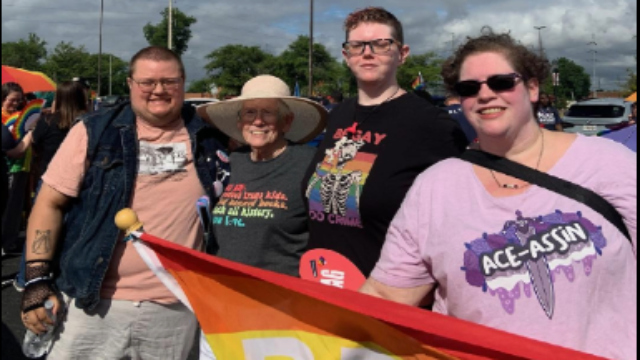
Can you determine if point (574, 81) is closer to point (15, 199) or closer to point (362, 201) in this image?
point (15, 199)

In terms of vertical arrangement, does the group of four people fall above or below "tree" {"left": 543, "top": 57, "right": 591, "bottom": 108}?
below

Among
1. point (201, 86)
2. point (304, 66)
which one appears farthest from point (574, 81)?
point (201, 86)

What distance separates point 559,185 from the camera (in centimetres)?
171

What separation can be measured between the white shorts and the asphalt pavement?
1.72 m

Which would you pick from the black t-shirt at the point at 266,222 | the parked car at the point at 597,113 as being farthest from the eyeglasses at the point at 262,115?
the parked car at the point at 597,113

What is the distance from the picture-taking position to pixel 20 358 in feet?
14.1

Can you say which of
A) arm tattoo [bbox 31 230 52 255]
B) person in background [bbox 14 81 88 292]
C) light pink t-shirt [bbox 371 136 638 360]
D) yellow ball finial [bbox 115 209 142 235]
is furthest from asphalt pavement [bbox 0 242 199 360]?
light pink t-shirt [bbox 371 136 638 360]

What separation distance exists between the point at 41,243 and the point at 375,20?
5.37ft

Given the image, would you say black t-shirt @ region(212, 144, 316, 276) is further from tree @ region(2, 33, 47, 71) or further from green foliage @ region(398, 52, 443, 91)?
tree @ region(2, 33, 47, 71)

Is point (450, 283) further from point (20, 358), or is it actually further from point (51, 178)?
point (20, 358)

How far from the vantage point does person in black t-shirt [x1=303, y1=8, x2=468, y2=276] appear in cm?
236

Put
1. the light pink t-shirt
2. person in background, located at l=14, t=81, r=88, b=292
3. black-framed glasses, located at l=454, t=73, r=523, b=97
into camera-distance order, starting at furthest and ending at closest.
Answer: person in background, located at l=14, t=81, r=88, b=292
black-framed glasses, located at l=454, t=73, r=523, b=97
the light pink t-shirt

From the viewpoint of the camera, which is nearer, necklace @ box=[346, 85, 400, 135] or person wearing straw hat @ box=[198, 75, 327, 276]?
necklace @ box=[346, 85, 400, 135]

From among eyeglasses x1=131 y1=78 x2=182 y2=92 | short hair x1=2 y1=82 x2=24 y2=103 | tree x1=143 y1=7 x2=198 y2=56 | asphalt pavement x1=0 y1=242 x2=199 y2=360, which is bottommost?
asphalt pavement x1=0 y1=242 x2=199 y2=360
